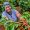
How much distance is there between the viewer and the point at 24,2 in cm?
191

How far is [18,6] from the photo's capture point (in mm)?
1887

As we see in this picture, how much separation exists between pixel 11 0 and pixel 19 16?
0.21m

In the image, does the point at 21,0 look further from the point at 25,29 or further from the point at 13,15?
the point at 25,29

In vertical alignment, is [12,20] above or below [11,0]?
below

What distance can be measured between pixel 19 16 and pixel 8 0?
227 mm

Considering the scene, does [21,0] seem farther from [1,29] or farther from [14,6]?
[1,29]

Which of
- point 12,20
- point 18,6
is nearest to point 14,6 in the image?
point 18,6

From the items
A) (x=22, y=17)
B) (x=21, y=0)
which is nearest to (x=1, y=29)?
(x=22, y=17)

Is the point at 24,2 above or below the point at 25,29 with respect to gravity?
above

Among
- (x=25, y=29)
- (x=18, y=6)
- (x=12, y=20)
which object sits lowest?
(x=25, y=29)

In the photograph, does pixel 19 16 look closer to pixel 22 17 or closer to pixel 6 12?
pixel 22 17

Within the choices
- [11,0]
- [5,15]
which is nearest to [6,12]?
Result: [5,15]

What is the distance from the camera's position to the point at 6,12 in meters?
1.86

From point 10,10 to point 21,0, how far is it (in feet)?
0.58
